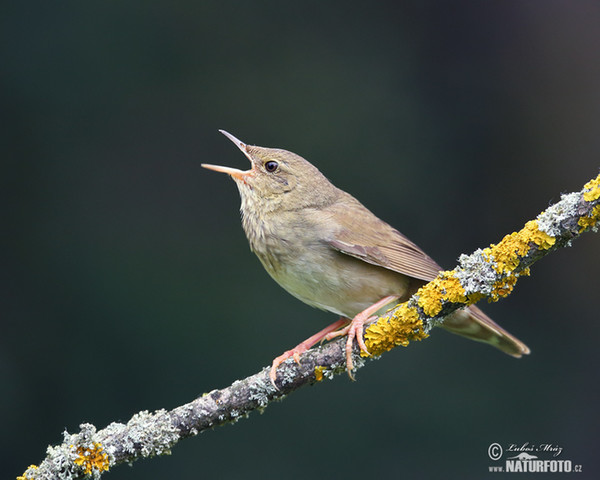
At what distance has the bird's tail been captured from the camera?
3445mm

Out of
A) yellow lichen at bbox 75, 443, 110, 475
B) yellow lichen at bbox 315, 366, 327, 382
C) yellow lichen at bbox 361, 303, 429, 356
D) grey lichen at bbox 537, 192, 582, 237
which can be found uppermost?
grey lichen at bbox 537, 192, 582, 237

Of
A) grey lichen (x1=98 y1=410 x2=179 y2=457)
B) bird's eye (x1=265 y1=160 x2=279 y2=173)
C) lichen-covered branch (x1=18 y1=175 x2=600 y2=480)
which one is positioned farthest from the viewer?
bird's eye (x1=265 y1=160 x2=279 y2=173)

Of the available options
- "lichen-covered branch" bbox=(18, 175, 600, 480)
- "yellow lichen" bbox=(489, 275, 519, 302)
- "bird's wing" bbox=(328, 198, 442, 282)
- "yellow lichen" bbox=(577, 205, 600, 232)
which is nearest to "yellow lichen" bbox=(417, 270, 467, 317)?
"lichen-covered branch" bbox=(18, 175, 600, 480)

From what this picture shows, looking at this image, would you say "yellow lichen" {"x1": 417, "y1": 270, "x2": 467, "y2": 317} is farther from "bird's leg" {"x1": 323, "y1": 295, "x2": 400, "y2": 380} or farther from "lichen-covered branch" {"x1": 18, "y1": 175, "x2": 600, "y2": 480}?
"bird's leg" {"x1": 323, "y1": 295, "x2": 400, "y2": 380}

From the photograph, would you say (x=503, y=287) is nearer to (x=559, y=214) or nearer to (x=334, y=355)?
(x=559, y=214)

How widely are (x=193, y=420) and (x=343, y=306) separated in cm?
102

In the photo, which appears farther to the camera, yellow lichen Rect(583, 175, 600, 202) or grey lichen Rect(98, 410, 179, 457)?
grey lichen Rect(98, 410, 179, 457)

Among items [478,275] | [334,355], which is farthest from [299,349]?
[478,275]

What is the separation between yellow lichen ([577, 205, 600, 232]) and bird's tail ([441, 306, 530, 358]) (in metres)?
1.08

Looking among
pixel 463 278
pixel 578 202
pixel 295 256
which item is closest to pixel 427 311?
pixel 463 278

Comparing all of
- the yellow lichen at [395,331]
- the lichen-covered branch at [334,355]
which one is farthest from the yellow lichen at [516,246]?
the yellow lichen at [395,331]

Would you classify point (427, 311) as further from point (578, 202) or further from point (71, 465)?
point (71, 465)

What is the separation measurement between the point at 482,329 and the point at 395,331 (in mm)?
987

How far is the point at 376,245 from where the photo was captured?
11.5 ft
